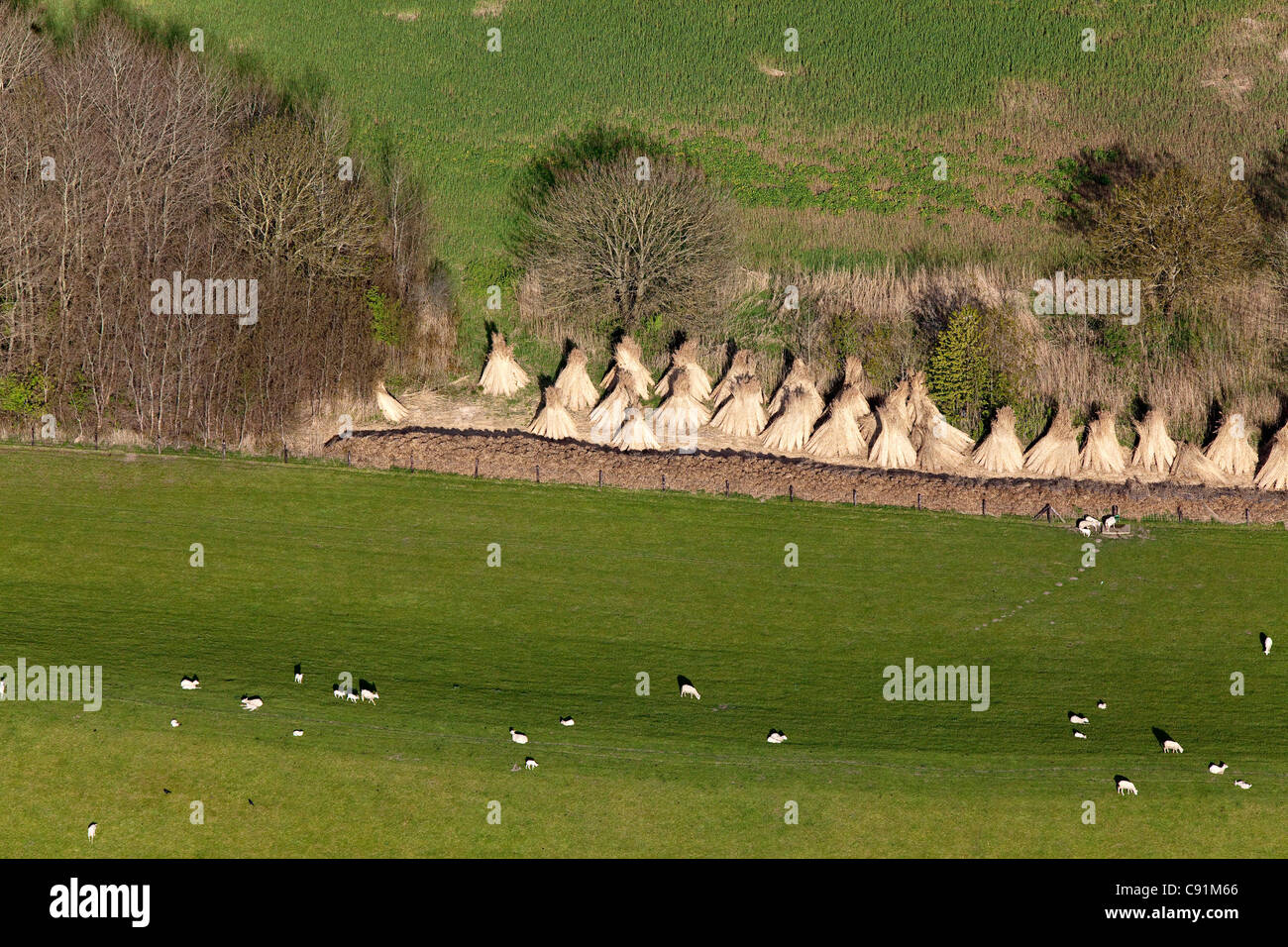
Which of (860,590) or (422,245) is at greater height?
(422,245)

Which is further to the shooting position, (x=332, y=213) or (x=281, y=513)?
(x=332, y=213)

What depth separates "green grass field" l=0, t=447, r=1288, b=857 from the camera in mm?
65375

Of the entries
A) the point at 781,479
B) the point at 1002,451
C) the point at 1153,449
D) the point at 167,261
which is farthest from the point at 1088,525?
the point at 167,261

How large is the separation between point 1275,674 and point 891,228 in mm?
37481

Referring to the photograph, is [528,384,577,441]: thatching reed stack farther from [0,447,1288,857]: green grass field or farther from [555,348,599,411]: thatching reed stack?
[0,447,1288,857]: green grass field

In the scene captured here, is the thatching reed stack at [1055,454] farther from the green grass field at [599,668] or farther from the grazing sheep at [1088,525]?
the green grass field at [599,668]

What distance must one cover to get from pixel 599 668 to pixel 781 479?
18.7m

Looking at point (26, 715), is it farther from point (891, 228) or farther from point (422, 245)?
point (891, 228)

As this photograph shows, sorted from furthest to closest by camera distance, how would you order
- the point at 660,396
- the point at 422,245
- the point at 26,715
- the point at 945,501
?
the point at 422,245 → the point at 660,396 → the point at 945,501 → the point at 26,715

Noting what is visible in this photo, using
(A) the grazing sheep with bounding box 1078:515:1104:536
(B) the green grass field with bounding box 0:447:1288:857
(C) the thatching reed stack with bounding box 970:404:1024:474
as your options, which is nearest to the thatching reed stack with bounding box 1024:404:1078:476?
(C) the thatching reed stack with bounding box 970:404:1024:474

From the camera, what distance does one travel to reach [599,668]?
74000 millimetres
